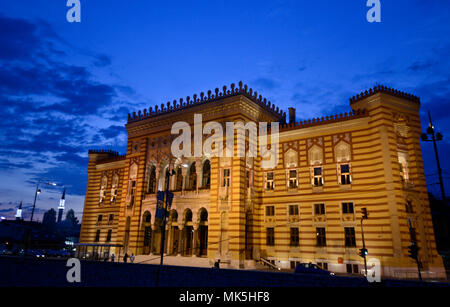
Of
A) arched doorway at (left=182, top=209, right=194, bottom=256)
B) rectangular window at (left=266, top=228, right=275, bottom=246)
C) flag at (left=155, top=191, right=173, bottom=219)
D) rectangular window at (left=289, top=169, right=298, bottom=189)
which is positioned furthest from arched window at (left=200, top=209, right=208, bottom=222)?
rectangular window at (left=289, top=169, right=298, bottom=189)

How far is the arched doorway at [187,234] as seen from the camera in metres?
35.3

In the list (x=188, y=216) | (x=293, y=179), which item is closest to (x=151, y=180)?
(x=188, y=216)

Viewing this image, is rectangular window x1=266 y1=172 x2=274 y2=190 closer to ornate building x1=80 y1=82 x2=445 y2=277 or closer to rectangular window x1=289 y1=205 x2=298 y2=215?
ornate building x1=80 y1=82 x2=445 y2=277

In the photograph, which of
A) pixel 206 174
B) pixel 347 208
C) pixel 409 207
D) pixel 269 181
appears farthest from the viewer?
pixel 206 174

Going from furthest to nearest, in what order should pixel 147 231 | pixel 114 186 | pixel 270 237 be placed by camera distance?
pixel 114 186 < pixel 147 231 < pixel 270 237

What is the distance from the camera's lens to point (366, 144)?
3028 cm

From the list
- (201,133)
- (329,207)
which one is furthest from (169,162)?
(329,207)

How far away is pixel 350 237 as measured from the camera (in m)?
29.5

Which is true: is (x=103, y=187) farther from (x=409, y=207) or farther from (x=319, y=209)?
(x=409, y=207)

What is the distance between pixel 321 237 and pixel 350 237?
2702mm

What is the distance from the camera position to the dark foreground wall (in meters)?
18.2

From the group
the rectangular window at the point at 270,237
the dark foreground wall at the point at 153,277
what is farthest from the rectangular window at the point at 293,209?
the dark foreground wall at the point at 153,277
